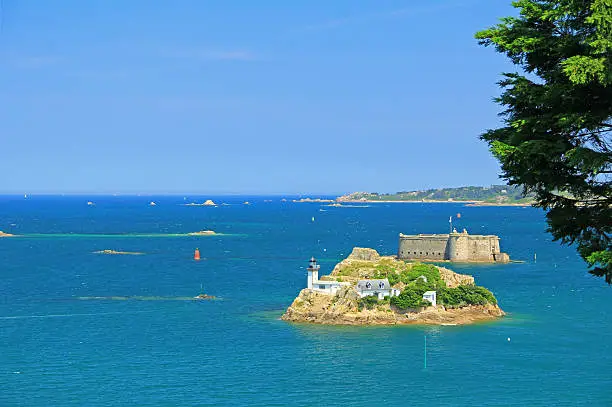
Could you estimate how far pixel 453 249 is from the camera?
146250 mm

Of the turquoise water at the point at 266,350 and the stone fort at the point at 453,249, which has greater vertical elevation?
the stone fort at the point at 453,249

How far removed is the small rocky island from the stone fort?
59081mm

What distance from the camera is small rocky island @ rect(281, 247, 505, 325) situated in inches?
3221

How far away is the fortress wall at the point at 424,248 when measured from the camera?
147625 mm

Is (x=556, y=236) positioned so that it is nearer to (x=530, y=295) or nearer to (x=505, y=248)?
(x=530, y=295)

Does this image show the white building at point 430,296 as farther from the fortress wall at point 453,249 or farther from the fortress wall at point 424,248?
the fortress wall at point 424,248

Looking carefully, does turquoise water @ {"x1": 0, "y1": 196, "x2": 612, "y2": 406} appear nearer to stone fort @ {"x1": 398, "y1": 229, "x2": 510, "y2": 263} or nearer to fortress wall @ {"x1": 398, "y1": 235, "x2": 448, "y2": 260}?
stone fort @ {"x1": 398, "y1": 229, "x2": 510, "y2": 263}

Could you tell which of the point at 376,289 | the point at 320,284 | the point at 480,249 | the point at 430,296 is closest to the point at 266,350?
the point at 320,284

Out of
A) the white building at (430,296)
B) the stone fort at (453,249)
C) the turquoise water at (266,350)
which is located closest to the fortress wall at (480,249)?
the stone fort at (453,249)

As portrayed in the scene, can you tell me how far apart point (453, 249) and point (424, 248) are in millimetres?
4440

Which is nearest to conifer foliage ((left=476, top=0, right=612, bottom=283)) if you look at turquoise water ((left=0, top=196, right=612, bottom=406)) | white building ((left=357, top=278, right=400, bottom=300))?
turquoise water ((left=0, top=196, right=612, bottom=406))

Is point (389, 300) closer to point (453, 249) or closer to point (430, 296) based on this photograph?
point (430, 296)

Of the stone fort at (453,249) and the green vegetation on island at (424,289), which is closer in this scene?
the green vegetation on island at (424,289)

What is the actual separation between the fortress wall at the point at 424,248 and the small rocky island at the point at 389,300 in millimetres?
60093
